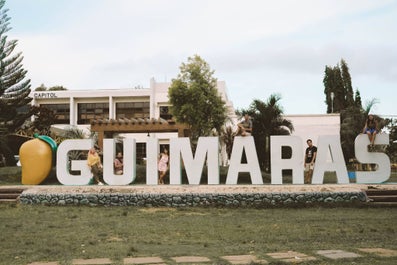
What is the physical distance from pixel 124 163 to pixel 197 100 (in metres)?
8.76

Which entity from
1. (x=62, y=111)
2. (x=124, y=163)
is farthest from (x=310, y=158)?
(x=62, y=111)

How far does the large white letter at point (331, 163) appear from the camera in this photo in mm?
14570

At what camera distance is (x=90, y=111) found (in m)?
43.0

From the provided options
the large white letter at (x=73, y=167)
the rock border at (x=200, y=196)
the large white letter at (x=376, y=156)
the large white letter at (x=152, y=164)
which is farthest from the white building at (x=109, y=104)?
the rock border at (x=200, y=196)

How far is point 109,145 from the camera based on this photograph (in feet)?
51.1

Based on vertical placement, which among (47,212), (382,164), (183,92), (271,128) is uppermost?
(183,92)

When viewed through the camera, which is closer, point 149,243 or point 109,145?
point 149,243

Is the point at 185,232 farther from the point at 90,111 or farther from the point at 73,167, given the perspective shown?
the point at 90,111

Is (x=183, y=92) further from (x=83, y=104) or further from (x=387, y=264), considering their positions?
(x=83, y=104)

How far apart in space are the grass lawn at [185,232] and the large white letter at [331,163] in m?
2.36

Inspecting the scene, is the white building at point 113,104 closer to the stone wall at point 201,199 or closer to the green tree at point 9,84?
the green tree at point 9,84

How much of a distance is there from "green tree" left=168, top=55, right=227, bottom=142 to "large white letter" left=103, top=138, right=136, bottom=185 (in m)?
7.97

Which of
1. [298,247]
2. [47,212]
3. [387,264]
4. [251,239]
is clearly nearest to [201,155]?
[47,212]

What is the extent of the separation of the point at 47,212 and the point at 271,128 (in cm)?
1190
